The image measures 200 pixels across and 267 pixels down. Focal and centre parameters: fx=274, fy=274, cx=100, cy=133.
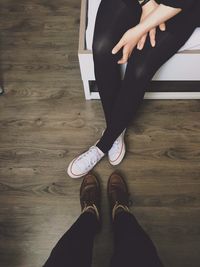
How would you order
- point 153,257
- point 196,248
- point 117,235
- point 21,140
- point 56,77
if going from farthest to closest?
point 56,77 → point 21,140 → point 196,248 → point 117,235 → point 153,257

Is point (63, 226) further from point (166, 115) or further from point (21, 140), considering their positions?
point (166, 115)

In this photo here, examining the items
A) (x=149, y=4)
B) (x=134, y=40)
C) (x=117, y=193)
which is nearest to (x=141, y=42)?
(x=134, y=40)

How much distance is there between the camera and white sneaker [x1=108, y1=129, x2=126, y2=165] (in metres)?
1.16

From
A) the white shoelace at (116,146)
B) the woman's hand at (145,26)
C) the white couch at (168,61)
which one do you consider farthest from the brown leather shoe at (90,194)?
the woman's hand at (145,26)

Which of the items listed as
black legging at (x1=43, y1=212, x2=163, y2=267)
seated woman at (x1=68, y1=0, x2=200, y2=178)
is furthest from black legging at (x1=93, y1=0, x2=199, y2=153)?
black legging at (x1=43, y1=212, x2=163, y2=267)

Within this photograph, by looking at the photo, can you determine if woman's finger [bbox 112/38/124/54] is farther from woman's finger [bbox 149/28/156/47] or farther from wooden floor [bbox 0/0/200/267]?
wooden floor [bbox 0/0/200/267]

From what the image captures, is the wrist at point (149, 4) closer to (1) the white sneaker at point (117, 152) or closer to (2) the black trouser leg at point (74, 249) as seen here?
(1) the white sneaker at point (117, 152)

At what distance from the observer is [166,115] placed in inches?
50.1

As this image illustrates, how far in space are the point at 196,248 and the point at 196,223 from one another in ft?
0.30

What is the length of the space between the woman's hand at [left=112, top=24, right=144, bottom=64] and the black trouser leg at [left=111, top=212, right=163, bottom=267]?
0.56 meters

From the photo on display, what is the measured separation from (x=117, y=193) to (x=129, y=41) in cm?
58

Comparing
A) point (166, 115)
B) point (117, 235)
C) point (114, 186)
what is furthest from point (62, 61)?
point (117, 235)

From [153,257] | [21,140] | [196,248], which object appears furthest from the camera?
[21,140]

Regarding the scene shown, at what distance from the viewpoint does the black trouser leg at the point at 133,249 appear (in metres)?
0.71
